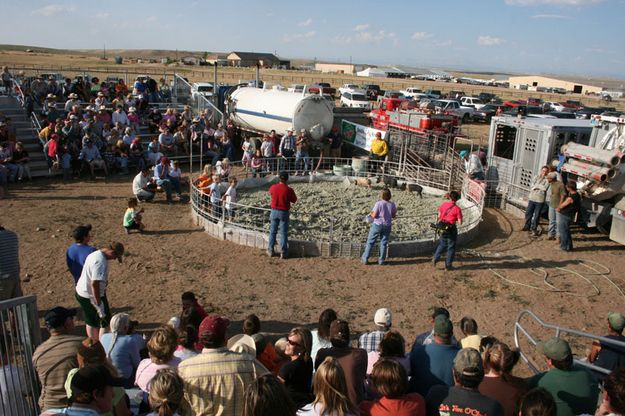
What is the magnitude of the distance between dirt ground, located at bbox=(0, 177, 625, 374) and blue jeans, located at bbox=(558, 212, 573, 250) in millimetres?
244

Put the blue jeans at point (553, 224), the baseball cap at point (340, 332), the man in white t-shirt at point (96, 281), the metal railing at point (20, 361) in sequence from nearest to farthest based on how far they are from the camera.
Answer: the metal railing at point (20, 361)
the baseball cap at point (340, 332)
the man in white t-shirt at point (96, 281)
the blue jeans at point (553, 224)

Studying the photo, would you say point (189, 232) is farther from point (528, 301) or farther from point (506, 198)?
point (506, 198)

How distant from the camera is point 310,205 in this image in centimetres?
1541

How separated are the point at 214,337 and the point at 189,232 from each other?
29.7 feet

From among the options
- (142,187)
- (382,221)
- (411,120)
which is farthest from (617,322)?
(411,120)

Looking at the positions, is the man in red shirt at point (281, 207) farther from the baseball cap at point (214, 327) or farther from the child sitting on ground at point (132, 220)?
the baseball cap at point (214, 327)

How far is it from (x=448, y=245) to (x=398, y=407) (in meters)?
7.56

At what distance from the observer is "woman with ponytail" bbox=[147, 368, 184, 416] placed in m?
4.08

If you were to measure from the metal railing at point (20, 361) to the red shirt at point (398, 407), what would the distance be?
3359 millimetres

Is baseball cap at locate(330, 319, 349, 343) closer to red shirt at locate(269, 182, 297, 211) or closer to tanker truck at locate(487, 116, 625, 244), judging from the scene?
red shirt at locate(269, 182, 297, 211)

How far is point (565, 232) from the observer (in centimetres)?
1288

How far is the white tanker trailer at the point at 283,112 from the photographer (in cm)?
2181

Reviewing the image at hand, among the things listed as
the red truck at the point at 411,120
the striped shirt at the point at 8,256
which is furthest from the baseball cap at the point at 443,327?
the red truck at the point at 411,120

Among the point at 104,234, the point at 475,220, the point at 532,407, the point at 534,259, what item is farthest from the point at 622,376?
the point at 104,234
